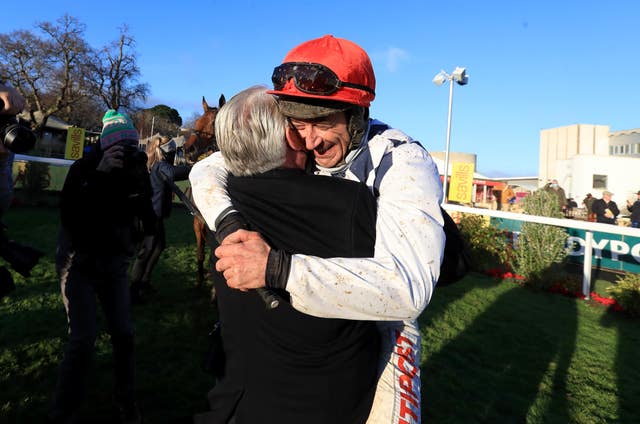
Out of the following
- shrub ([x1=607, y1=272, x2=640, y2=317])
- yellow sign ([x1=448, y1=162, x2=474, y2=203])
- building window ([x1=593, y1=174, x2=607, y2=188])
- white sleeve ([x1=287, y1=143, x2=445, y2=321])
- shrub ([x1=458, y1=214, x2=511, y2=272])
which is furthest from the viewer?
building window ([x1=593, y1=174, x2=607, y2=188])

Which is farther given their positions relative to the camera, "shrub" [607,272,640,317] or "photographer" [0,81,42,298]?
"shrub" [607,272,640,317]

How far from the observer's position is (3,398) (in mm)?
3303

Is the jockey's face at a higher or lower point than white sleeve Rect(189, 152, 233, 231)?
higher

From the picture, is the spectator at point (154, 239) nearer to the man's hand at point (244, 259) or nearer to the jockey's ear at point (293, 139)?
the jockey's ear at point (293, 139)

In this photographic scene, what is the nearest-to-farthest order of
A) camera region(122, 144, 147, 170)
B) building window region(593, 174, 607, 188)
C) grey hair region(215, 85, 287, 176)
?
grey hair region(215, 85, 287, 176) → camera region(122, 144, 147, 170) → building window region(593, 174, 607, 188)

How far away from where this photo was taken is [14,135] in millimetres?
2145

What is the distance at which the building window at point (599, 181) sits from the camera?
24973 mm

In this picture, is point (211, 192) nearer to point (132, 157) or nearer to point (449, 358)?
point (132, 157)

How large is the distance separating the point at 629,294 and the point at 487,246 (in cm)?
316

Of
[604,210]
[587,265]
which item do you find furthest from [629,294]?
[604,210]

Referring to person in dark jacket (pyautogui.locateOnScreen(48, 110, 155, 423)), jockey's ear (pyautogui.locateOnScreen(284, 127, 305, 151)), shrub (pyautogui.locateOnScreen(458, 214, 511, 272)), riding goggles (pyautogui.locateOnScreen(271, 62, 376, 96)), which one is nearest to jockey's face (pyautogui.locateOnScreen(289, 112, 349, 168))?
jockey's ear (pyautogui.locateOnScreen(284, 127, 305, 151))

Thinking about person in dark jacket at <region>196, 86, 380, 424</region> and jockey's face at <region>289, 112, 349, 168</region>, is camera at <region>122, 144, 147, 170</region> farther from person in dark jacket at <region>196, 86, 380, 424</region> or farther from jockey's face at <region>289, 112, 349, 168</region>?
jockey's face at <region>289, 112, 349, 168</region>

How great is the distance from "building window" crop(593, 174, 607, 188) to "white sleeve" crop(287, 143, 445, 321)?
2890 centimetres

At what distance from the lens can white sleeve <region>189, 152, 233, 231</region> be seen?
4.90 ft
